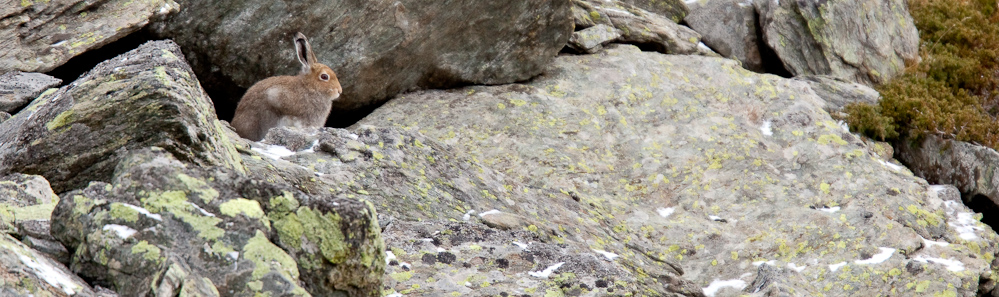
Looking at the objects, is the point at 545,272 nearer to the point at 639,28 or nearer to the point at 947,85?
the point at 639,28

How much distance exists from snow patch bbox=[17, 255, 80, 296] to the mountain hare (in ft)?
22.9

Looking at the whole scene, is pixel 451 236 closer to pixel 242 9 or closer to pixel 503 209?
pixel 503 209

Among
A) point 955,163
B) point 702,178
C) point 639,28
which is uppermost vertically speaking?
point 639,28

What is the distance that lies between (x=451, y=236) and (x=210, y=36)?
6.45 meters

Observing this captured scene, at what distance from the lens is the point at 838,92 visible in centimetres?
1509

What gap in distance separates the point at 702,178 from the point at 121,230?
349 inches

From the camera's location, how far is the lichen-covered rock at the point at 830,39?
53.5 ft

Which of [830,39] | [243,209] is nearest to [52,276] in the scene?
[243,209]

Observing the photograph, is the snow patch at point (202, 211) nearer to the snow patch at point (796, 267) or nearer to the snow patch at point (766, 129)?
the snow patch at point (796, 267)

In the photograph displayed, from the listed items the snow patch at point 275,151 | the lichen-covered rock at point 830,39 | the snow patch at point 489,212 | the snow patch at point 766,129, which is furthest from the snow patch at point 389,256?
the lichen-covered rock at point 830,39

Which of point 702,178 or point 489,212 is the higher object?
point 489,212

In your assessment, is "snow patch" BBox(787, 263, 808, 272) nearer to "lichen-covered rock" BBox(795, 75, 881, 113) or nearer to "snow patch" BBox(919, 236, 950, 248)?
"snow patch" BBox(919, 236, 950, 248)

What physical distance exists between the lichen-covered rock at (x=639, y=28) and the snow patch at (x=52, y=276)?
39.1 ft

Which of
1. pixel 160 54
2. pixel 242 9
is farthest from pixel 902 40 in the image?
pixel 160 54
